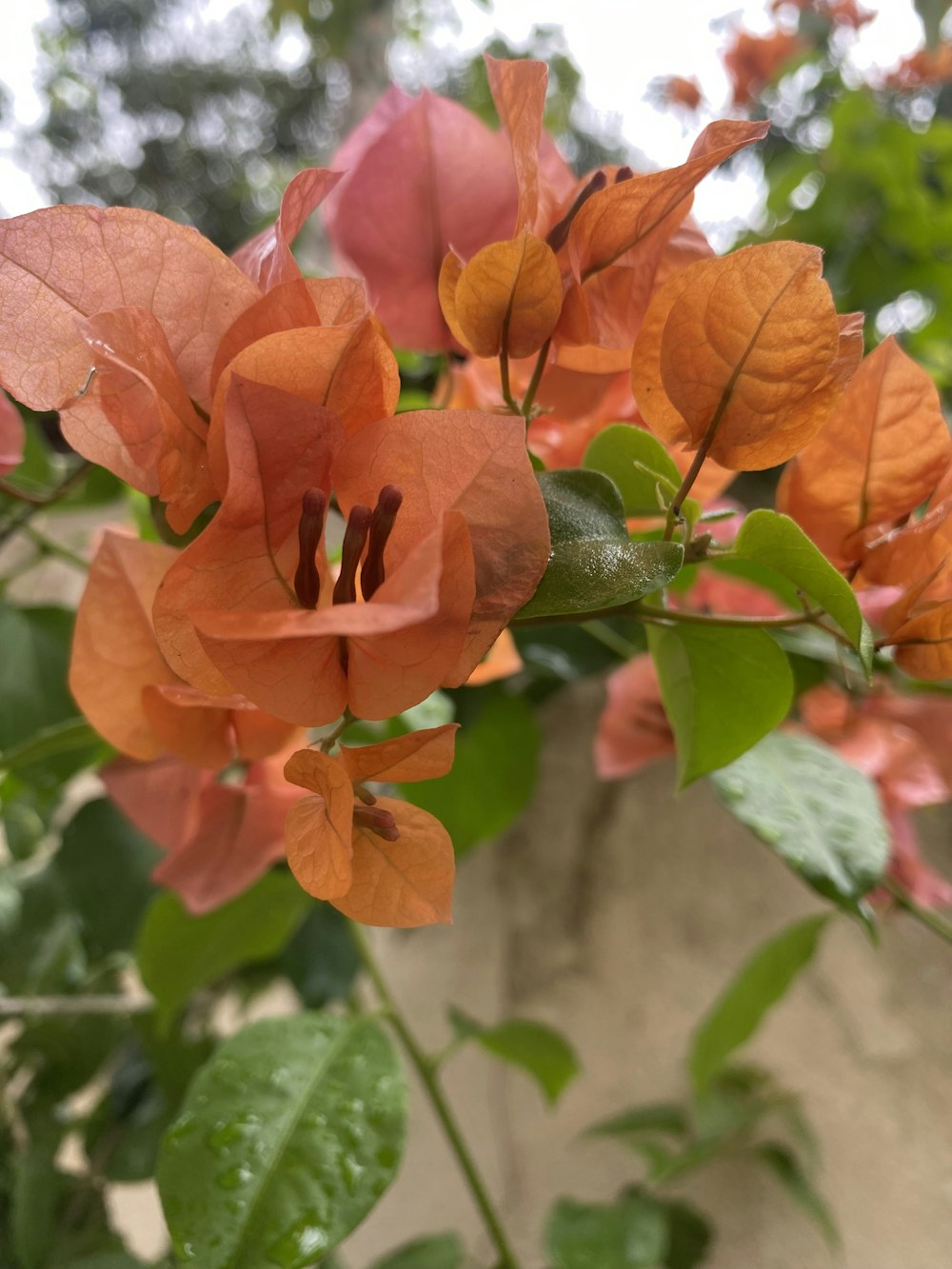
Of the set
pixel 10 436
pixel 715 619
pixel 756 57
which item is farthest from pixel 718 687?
pixel 756 57

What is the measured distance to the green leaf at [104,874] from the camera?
55cm

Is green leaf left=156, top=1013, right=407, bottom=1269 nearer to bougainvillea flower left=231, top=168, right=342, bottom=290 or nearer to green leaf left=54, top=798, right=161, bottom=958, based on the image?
green leaf left=54, top=798, right=161, bottom=958

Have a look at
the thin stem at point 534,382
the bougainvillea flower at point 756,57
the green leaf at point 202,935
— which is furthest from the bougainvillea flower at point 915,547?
the bougainvillea flower at point 756,57

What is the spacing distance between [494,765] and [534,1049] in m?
0.19

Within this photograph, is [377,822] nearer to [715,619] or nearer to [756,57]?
[715,619]

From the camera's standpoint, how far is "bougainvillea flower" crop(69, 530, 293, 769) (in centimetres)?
28

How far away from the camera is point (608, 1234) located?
1.97 ft

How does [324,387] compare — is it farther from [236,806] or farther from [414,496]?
[236,806]

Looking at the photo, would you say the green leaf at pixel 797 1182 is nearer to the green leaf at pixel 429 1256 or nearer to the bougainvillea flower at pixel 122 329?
the green leaf at pixel 429 1256

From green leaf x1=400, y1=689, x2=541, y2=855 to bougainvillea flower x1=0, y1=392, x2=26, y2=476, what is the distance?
1.21ft

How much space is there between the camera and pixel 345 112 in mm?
1225

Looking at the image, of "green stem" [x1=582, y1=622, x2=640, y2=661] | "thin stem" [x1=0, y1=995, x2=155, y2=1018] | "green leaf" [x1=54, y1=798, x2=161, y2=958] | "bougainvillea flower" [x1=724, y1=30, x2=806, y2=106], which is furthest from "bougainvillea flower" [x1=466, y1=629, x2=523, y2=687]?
"bougainvillea flower" [x1=724, y1=30, x2=806, y2=106]

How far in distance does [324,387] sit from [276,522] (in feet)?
0.11

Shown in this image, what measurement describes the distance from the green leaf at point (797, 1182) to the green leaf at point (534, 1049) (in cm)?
Result: 17
